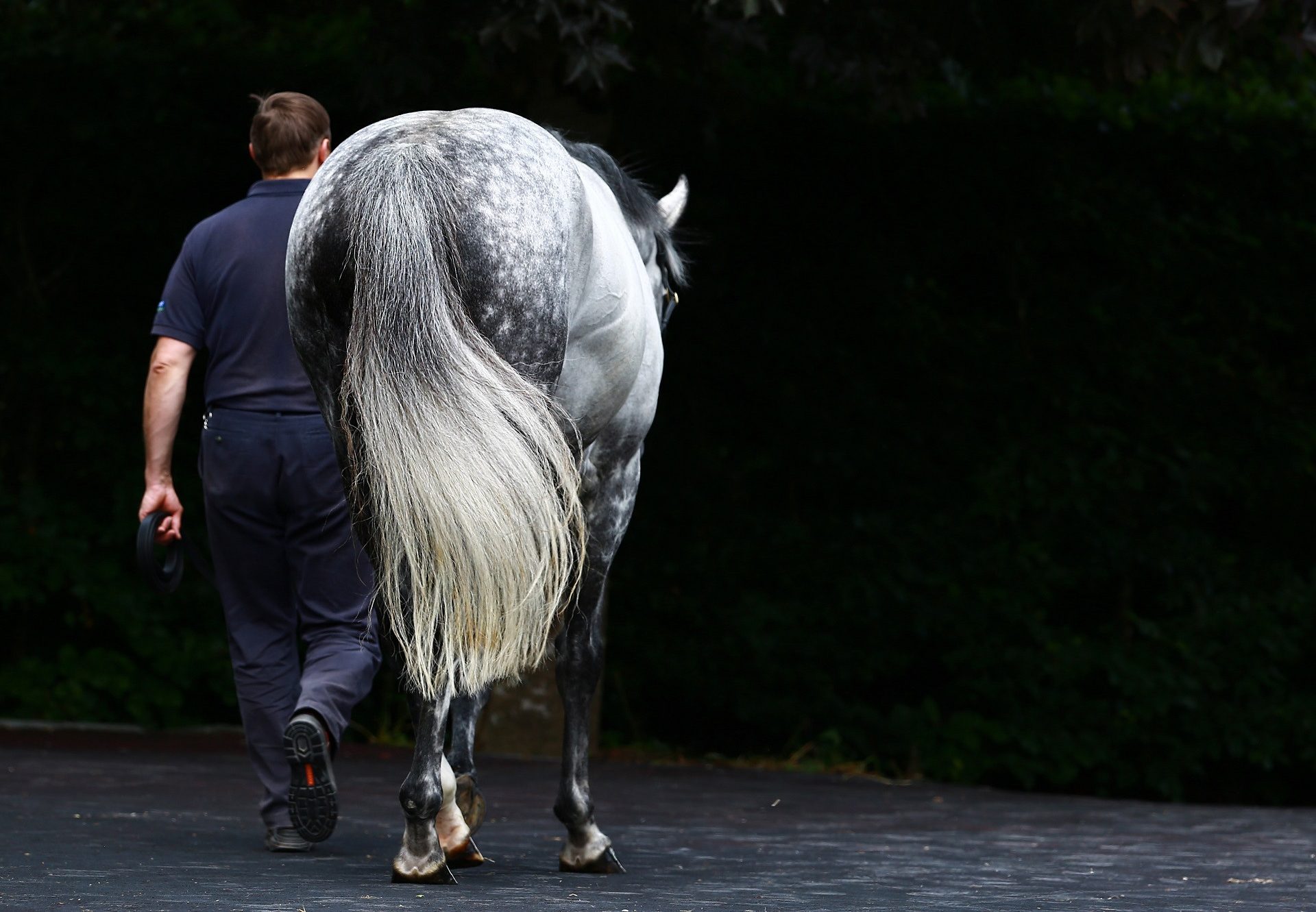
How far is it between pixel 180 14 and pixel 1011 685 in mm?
A: 4737

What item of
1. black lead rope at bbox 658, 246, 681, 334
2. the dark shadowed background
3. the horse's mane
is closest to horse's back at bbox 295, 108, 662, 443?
the horse's mane

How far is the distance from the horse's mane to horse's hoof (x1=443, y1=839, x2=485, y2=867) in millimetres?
1609

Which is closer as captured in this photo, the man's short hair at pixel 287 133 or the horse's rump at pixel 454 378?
the horse's rump at pixel 454 378

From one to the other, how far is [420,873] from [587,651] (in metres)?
0.92

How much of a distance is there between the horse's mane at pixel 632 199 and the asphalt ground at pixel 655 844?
1.63 meters

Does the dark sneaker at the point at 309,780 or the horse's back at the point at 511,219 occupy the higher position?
→ the horse's back at the point at 511,219

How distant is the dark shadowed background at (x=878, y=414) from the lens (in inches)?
311

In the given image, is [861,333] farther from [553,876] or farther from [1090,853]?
[553,876]

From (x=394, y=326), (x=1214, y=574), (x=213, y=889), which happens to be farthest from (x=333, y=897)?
(x=1214, y=574)

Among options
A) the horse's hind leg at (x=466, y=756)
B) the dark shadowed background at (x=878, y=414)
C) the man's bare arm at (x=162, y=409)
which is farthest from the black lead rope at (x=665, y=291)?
the dark shadowed background at (x=878, y=414)

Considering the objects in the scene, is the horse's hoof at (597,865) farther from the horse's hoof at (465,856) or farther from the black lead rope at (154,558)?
the black lead rope at (154,558)

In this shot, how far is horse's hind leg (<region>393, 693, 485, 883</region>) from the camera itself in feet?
13.0

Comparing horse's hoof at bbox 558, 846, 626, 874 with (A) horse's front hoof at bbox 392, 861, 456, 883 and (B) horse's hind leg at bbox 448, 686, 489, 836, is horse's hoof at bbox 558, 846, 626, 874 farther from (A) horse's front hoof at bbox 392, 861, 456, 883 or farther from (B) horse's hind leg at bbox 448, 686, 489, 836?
(A) horse's front hoof at bbox 392, 861, 456, 883

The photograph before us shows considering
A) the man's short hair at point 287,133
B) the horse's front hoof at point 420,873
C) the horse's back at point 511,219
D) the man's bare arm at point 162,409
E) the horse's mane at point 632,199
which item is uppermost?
the man's short hair at point 287,133
